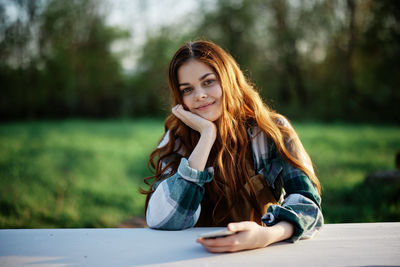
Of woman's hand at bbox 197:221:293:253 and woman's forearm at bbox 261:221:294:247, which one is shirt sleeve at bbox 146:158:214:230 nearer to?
woman's hand at bbox 197:221:293:253

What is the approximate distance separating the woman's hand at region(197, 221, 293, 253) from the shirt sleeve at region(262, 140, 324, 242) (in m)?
0.12

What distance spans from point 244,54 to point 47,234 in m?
18.0

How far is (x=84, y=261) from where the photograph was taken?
3.89 feet

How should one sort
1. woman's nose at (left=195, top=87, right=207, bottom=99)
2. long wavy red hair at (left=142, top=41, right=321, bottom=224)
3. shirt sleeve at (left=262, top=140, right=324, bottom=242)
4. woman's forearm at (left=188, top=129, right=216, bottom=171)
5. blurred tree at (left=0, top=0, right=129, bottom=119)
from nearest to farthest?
shirt sleeve at (left=262, top=140, right=324, bottom=242) → woman's forearm at (left=188, top=129, right=216, bottom=171) → long wavy red hair at (left=142, top=41, right=321, bottom=224) → woman's nose at (left=195, top=87, right=207, bottom=99) → blurred tree at (left=0, top=0, right=129, bottom=119)

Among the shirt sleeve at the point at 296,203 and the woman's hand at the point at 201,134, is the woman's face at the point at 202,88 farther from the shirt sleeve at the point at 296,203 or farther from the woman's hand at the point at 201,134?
the shirt sleeve at the point at 296,203

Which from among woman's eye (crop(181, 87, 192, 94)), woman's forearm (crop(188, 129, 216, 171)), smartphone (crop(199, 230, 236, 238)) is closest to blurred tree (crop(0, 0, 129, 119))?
woman's eye (crop(181, 87, 192, 94))

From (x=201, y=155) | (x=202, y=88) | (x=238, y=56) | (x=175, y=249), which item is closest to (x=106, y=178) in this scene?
(x=202, y=88)

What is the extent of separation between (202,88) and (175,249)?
1023 mm

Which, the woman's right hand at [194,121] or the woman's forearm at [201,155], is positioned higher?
the woman's right hand at [194,121]

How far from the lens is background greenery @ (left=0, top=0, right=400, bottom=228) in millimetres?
4840

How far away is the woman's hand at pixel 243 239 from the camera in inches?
47.2

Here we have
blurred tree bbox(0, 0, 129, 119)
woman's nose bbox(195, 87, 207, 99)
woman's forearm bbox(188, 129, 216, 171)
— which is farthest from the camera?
blurred tree bbox(0, 0, 129, 119)

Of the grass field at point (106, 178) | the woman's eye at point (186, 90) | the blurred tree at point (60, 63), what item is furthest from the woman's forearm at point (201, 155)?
the blurred tree at point (60, 63)

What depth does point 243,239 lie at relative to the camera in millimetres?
1209
